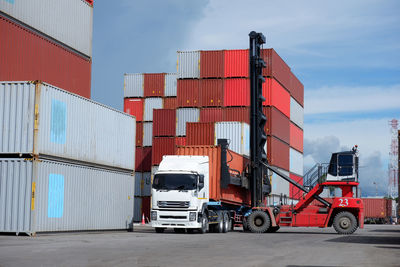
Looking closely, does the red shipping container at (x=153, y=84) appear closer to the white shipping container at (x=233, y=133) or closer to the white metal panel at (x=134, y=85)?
the white metal panel at (x=134, y=85)

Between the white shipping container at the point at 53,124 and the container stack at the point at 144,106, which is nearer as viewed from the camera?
the white shipping container at the point at 53,124

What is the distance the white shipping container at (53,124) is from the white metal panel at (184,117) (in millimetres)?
17223

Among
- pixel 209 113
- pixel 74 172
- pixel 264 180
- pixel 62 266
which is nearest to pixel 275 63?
pixel 209 113

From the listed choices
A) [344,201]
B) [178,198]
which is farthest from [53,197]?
[344,201]

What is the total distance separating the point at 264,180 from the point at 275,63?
16064 mm

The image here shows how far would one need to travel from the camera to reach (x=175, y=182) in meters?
25.8

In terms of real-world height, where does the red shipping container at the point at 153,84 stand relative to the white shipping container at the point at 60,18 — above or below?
above

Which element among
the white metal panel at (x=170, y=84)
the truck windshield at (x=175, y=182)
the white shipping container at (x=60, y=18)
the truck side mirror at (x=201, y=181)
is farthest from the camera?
the white metal panel at (x=170, y=84)

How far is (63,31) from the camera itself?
27812 mm

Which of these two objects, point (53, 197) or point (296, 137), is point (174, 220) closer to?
point (53, 197)

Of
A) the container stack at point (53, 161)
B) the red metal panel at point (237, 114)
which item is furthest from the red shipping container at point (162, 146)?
the container stack at point (53, 161)

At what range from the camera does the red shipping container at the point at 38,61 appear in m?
23.4

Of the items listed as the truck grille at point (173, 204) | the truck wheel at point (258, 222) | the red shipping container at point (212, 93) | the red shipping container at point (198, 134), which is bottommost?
the truck wheel at point (258, 222)

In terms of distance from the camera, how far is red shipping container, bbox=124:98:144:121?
174ft
